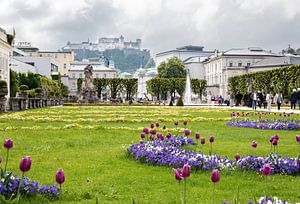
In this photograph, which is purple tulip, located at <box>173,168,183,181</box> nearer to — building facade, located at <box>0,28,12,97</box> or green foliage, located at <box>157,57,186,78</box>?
building facade, located at <box>0,28,12,97</box>

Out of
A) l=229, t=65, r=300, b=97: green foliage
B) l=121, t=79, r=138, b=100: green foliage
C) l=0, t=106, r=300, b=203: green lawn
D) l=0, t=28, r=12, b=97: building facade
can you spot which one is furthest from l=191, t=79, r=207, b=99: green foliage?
l=0, t=106, r=300, b=203: green lawn

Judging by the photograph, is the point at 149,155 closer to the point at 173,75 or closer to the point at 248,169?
the point at 248,169

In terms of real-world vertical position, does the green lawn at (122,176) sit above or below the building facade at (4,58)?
below

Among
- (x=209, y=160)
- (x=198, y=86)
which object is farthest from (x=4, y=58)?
(x=198, y=86)

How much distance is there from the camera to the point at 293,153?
330 inches

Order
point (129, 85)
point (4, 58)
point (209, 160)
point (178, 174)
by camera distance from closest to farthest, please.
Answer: point (178, 174), point (209, 160), point (4, 58), point (129, 85)

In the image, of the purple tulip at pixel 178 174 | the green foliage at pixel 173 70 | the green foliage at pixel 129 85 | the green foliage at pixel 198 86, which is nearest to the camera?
the purple tulip at pixel 178 174

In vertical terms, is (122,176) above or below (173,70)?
below

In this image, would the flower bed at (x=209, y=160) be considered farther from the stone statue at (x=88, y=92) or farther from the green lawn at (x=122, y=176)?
the stone statue at (x=88, y=92)

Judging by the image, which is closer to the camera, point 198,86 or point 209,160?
point 209,160

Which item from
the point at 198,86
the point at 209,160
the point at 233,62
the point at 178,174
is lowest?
the point at 209,160

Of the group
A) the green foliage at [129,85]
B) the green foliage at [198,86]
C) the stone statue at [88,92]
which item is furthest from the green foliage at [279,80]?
the green foliage at [198,86]

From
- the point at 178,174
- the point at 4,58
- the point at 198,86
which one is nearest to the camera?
the point at 178,174

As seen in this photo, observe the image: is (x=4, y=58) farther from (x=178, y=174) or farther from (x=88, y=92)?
(x=178, y=174)
